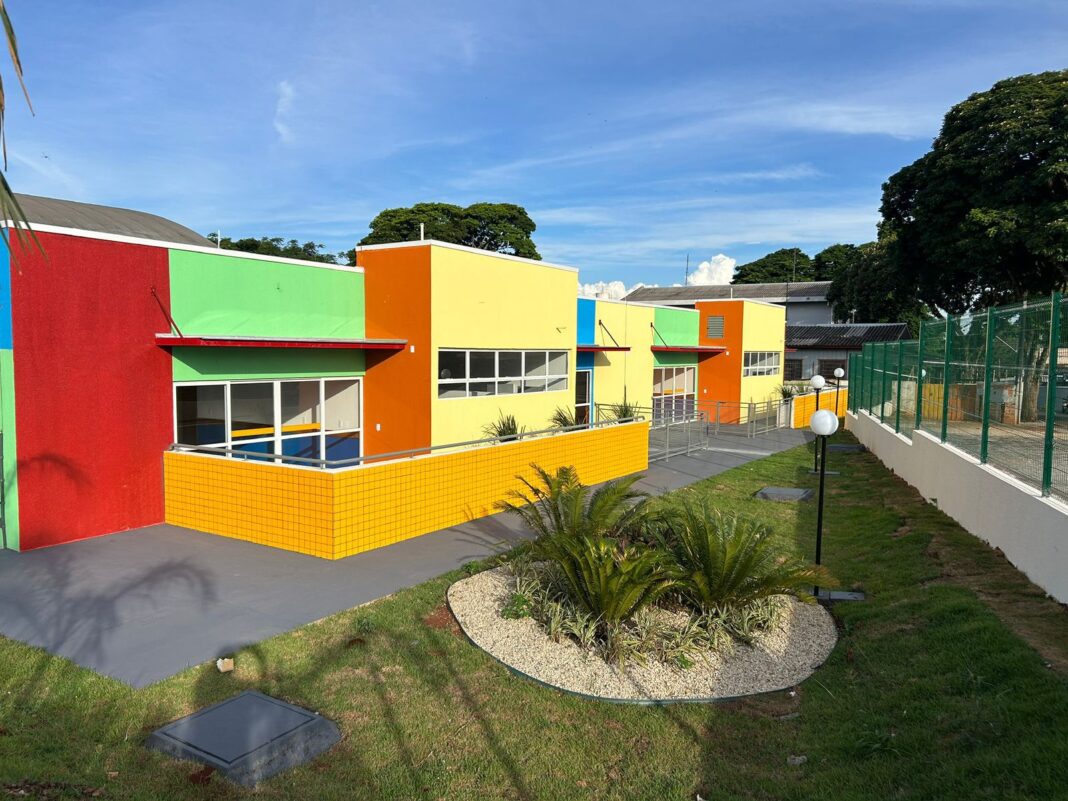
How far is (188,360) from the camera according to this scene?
35.1ft

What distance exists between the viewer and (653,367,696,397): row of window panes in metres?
26.6

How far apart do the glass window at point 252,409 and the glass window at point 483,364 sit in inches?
153

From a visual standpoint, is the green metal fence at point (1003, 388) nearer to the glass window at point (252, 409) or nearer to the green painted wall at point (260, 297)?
the green painted wall at point (260, 297)

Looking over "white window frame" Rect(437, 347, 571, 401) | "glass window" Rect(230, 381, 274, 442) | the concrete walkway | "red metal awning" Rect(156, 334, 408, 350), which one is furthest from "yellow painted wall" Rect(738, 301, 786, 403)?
the concrete walkway

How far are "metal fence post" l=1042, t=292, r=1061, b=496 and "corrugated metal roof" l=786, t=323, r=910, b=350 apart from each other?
4398 centimetres

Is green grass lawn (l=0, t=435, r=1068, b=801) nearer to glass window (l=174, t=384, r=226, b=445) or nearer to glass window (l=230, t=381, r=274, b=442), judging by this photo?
glass window (l=174, t=384, r=226, b=445)

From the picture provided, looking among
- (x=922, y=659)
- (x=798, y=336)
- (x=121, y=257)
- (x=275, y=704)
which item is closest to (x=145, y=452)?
(x=121, y=257)

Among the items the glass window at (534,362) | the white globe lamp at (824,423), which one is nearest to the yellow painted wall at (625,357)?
the glass window at (534,362)

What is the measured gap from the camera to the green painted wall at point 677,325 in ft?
81.6

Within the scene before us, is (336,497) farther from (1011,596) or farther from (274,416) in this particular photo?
(1011,596)

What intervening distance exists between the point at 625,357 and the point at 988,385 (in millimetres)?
14048

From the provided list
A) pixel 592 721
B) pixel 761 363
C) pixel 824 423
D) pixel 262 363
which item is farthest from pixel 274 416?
pixel 761 363

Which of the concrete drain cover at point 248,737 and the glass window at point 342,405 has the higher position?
the glass window at point 342,405

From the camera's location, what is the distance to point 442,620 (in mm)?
6855
